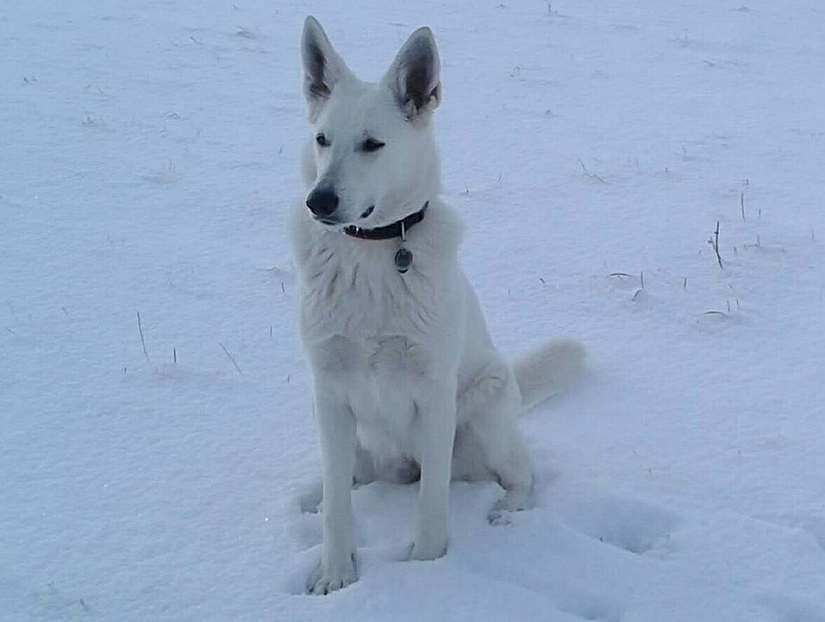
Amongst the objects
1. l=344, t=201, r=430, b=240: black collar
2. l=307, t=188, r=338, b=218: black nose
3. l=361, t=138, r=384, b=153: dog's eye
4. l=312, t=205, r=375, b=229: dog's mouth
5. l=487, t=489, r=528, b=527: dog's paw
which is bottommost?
l=487, t=489, r=528, b=527: dog's paw

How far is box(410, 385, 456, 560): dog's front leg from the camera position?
2.88 metres

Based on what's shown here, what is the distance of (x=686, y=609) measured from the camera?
270cm

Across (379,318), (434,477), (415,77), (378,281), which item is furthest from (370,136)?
(434,477)

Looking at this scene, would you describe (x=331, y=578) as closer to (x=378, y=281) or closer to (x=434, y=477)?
(x=434, y=477)

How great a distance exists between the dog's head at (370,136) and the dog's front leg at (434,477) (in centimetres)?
58

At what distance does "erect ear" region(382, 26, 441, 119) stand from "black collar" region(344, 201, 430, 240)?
0.30 meters

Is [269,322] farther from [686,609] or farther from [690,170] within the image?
[690,170]

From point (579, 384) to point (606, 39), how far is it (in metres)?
5.99

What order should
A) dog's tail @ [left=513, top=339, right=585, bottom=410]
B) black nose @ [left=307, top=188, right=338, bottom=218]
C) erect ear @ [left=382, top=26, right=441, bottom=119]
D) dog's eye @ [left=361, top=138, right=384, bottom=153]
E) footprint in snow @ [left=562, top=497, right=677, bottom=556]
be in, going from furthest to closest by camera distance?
dog's tail @ [left=513, top=339, right=585, bottom=410]
footprint in snow @ [left=562, top=497, right=677, bottom=556]
erect ear @ [left=382, top=26, right=441, bottom=119]
dog's eye @ [left=361, top=138, right=384, bottom=153]
black nose @ [left=307, top=188, right=338, bottom=218]

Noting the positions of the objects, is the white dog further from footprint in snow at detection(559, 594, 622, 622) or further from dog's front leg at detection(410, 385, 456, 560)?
footprint in snow at detection(559, 594, 622, 622)

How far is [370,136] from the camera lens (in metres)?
2.76

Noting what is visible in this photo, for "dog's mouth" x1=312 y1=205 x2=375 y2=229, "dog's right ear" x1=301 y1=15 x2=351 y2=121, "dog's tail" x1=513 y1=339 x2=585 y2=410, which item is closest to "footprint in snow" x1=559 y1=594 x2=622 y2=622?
"dog's tail" x1=513 y1=339 x2=585 y2=410

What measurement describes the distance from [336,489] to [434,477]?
0.29 m

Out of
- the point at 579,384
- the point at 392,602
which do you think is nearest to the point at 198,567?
the point at 392,602
